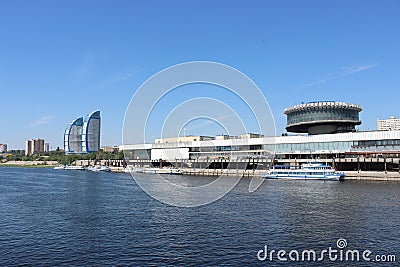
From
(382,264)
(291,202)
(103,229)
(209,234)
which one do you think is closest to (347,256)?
(382,264)

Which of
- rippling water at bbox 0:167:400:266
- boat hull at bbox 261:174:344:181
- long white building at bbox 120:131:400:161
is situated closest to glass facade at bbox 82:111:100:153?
long white building at bbox 120:131:400:161

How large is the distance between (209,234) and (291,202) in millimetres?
13162

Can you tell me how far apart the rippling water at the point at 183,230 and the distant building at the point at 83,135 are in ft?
410

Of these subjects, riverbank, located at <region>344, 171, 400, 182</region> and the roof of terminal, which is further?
the roof of terminal

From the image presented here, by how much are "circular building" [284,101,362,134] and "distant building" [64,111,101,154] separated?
9448 centimetres

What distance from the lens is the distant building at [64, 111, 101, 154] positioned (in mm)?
150875

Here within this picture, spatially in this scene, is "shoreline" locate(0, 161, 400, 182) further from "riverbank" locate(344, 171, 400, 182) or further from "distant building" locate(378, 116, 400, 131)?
"distant building" locate(378, 116, 400, 131)

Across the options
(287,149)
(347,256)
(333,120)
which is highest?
(333,120)

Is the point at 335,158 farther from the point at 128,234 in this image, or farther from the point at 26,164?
the point at 26,164

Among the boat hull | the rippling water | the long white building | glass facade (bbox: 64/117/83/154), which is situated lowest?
the rippling water

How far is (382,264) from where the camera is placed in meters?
13.9

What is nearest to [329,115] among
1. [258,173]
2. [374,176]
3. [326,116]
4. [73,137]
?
[326,116]

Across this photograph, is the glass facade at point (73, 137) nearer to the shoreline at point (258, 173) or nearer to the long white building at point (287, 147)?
the shoreline at point (258, 173)

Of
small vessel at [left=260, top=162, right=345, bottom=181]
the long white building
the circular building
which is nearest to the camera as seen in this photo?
small vessel at [left=260, top=162, right=345, bottom=181]
